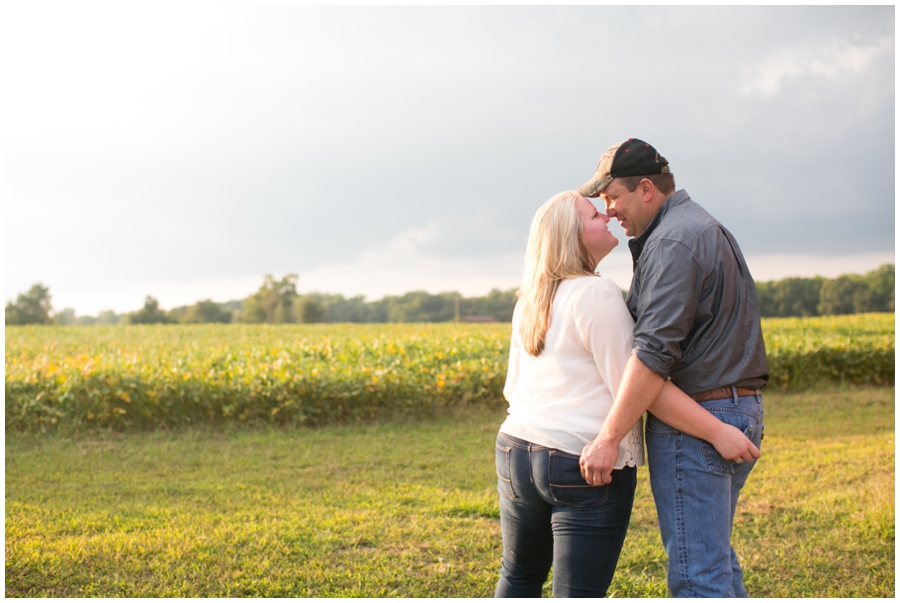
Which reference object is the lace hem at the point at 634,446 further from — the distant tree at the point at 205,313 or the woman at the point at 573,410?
the distant tree at the point at 205,313

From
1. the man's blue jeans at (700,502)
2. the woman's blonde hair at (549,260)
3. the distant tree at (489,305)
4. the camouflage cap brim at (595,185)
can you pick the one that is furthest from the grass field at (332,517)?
the distant tree at (489,305)

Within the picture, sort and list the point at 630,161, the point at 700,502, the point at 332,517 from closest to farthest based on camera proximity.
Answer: the point at 700,502, the point at 630,161, the point at 332,517

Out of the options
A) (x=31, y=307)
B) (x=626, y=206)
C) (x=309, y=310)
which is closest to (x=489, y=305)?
(x=309, y=310)

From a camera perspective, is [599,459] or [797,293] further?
[797,293]

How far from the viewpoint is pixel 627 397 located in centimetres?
192

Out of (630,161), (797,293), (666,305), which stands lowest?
(666,305)

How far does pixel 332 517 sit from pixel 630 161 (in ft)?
10.8

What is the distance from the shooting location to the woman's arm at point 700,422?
200cm

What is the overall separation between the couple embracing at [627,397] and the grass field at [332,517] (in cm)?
158

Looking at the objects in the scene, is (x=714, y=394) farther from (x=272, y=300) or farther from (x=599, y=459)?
(x=272, y=300)

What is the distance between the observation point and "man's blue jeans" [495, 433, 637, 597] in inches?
78.0

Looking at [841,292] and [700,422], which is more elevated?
[841,292]

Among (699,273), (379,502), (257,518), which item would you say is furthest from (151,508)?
(699,273)

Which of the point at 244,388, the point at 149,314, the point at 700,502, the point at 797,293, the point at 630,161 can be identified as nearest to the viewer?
the point at 700,502
